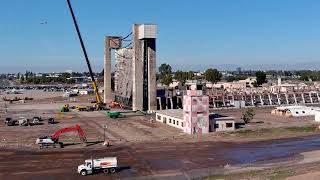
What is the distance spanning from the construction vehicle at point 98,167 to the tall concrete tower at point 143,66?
5745 centimetres

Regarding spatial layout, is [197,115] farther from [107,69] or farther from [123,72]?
[107,69]

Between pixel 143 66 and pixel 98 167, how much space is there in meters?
59.4

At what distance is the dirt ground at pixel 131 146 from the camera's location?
4544 centimetres

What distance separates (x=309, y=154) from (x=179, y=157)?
14822mm

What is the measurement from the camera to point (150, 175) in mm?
42844

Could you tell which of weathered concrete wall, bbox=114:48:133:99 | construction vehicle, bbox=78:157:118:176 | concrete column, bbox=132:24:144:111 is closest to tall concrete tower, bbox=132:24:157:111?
concrete column, bbox=132:24:144:111

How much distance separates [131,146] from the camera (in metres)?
59.5

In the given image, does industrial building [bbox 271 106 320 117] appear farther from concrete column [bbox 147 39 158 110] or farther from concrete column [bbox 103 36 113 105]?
concrete column [bbox 103 36 113 105]

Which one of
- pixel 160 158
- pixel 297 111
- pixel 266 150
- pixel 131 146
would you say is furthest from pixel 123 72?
pixel 160 158

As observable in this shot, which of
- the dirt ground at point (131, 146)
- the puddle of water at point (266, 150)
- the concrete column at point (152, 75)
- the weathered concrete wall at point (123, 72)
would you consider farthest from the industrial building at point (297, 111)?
the weathered concrete wall at point (123, 72)

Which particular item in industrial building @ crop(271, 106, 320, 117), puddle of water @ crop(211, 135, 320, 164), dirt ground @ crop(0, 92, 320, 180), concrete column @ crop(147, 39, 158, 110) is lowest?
puddle of water @ crop(211, 135, 320, 164)

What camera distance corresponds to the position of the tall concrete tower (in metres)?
99.6

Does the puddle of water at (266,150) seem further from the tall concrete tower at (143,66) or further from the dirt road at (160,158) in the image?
the tall concrete tower at (143,66)

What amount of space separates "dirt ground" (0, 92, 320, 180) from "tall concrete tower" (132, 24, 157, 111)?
1079cm
